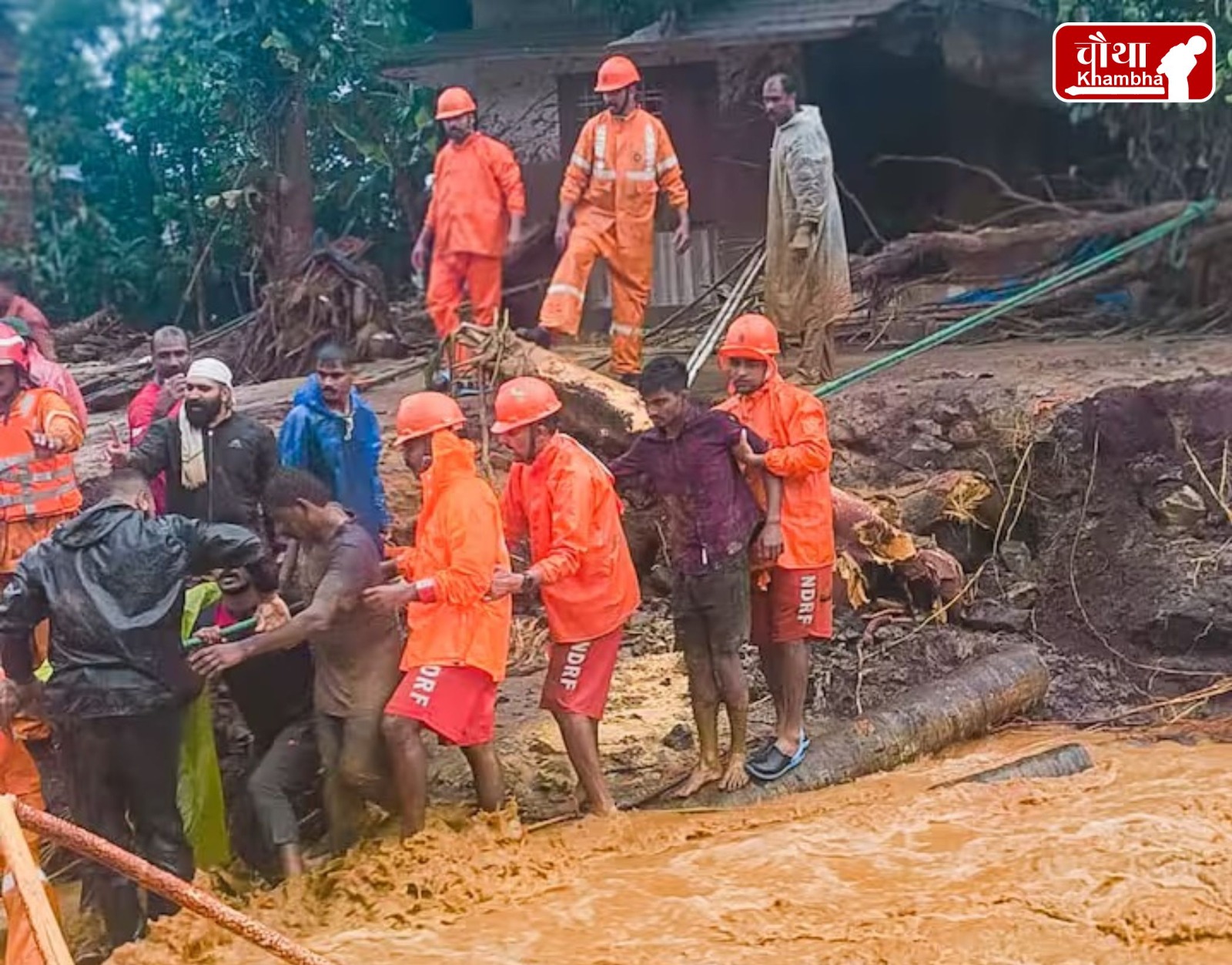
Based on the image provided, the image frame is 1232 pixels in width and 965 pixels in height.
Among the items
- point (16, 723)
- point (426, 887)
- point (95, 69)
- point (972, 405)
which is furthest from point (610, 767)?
point (95, 69)

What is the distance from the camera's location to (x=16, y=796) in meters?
5.45

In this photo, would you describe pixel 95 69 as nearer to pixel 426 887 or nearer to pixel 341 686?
pixel 341 686

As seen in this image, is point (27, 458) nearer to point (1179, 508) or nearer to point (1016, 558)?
point (1016, 558)

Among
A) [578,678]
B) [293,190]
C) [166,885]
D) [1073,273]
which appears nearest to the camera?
[166,885]

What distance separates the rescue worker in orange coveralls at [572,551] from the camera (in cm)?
582

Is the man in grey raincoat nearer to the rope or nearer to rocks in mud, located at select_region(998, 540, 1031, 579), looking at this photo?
the rope

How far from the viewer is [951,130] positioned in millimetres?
9039

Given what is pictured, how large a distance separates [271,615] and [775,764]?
1.99 meters

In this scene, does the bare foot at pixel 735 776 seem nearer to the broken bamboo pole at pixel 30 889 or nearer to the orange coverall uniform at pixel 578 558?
the orange coverall uniform at pixel 578 558

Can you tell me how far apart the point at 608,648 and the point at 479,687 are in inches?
21.6

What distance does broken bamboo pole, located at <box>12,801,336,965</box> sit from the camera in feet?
13.0

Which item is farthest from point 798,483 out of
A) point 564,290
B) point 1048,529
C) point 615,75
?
point 615,75

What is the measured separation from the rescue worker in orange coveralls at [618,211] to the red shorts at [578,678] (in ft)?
6.66

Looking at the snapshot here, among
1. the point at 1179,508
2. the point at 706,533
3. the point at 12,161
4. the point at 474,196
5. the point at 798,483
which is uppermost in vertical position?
the point at 12,161
